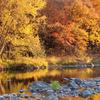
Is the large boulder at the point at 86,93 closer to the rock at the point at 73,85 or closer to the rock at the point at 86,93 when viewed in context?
the rock at the point at 86,93

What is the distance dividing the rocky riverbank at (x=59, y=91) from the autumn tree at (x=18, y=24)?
12.6 meters

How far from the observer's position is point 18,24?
3978 cm

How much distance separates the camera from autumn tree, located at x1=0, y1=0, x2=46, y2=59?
39.8 meters

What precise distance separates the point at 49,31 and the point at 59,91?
26980 millimetres

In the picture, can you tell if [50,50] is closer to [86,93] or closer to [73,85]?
[73,85]

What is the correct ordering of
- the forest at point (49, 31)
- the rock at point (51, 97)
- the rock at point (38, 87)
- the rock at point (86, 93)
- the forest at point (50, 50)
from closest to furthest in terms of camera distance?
the rock at point (51, 97)
the rock at point (86, 93)
the rock at point (38, 87)
the forest at point (50, 50)
the forest at point (49, 31)

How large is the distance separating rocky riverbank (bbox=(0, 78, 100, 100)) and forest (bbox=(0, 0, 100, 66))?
511 inches

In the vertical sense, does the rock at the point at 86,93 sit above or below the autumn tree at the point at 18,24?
below

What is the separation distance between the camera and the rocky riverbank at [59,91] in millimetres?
22188

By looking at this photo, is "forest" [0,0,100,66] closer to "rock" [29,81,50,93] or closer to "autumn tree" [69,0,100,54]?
"autumn tree" [69,0,100,54]

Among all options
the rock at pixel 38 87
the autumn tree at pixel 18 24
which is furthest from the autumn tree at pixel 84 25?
the rock at pixel 38 87

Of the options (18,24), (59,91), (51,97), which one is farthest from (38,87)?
(18,24)

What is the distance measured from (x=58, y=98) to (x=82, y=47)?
30.8 m

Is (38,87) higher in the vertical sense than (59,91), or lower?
higher
